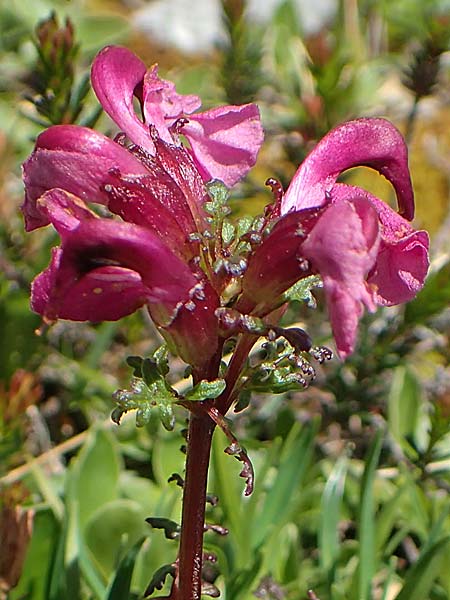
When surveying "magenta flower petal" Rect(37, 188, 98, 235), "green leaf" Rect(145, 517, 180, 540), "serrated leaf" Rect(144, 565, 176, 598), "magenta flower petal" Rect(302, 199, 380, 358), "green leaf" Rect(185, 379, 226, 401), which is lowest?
"serrated leaf" Rect(144, 565, 176, 598)

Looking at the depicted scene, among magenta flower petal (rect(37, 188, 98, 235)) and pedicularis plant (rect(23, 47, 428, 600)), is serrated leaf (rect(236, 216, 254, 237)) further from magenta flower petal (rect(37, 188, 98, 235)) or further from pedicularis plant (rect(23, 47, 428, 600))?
magenta flower petal (rect(37, 188, 98, 235))

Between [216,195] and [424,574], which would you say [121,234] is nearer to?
[216,195]

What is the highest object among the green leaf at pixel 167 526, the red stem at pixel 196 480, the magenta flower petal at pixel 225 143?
the magenta flower petal at pixel 225 143

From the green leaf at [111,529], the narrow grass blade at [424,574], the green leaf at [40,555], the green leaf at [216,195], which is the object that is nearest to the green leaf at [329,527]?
the narrow grass blade at [424,574]

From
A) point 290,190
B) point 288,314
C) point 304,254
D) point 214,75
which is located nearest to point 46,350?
point 288,314

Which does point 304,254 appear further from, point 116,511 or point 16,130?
point 16,130

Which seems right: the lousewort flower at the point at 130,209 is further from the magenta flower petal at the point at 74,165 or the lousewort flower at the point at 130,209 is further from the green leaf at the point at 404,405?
the green leaf at the point at 404,405

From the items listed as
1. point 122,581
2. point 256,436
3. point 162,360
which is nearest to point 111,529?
point 122,581

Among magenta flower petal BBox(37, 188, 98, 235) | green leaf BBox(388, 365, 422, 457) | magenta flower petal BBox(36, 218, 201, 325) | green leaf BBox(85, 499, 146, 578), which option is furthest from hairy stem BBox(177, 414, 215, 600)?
green leaf BBox(388, 365, 422, 457)
